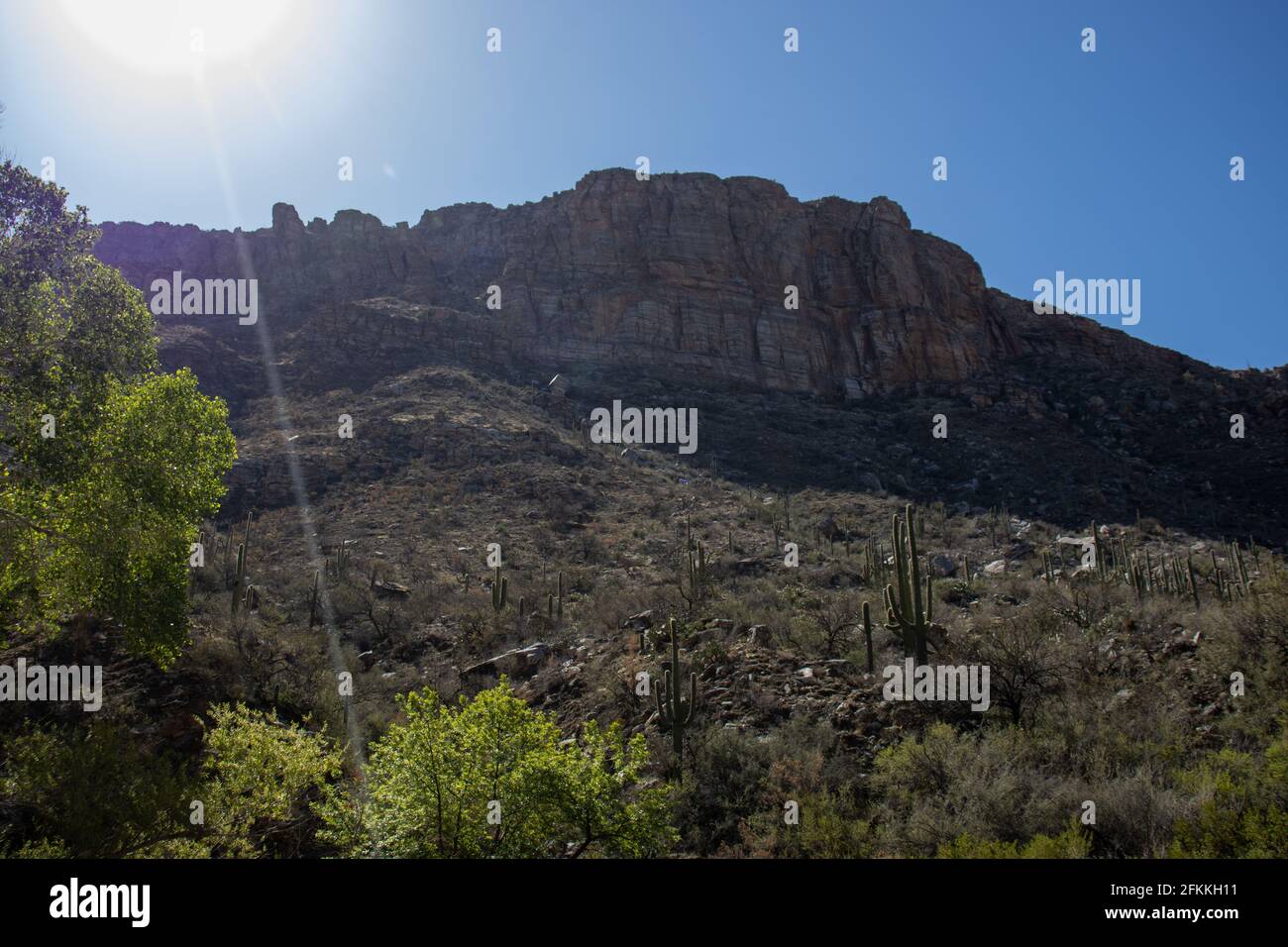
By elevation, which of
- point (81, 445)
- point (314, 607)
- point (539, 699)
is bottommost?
point (539, 699)

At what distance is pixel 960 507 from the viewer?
3431 cm

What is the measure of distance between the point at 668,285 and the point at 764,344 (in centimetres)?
914

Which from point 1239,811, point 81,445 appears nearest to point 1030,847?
point 1239,811

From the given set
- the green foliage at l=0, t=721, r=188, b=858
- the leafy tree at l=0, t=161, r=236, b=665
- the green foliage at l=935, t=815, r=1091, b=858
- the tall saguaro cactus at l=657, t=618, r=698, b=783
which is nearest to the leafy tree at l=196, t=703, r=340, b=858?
the green foliage at l=0, t=721, r=188, b=858

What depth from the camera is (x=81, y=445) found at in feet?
29.5

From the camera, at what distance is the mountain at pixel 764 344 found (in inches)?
1529

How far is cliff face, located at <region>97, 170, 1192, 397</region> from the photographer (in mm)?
52719

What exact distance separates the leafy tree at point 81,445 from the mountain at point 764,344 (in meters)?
23.3

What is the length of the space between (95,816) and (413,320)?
45.9 metres

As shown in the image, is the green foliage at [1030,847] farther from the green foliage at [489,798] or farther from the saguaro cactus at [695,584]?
the saguaro cactus at [695,584]

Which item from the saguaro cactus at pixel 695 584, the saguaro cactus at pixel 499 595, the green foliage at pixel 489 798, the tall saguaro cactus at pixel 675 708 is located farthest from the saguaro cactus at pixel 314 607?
the green foliage at pixel 489 798

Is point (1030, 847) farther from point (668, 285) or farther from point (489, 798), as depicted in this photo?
point (668, 285)
